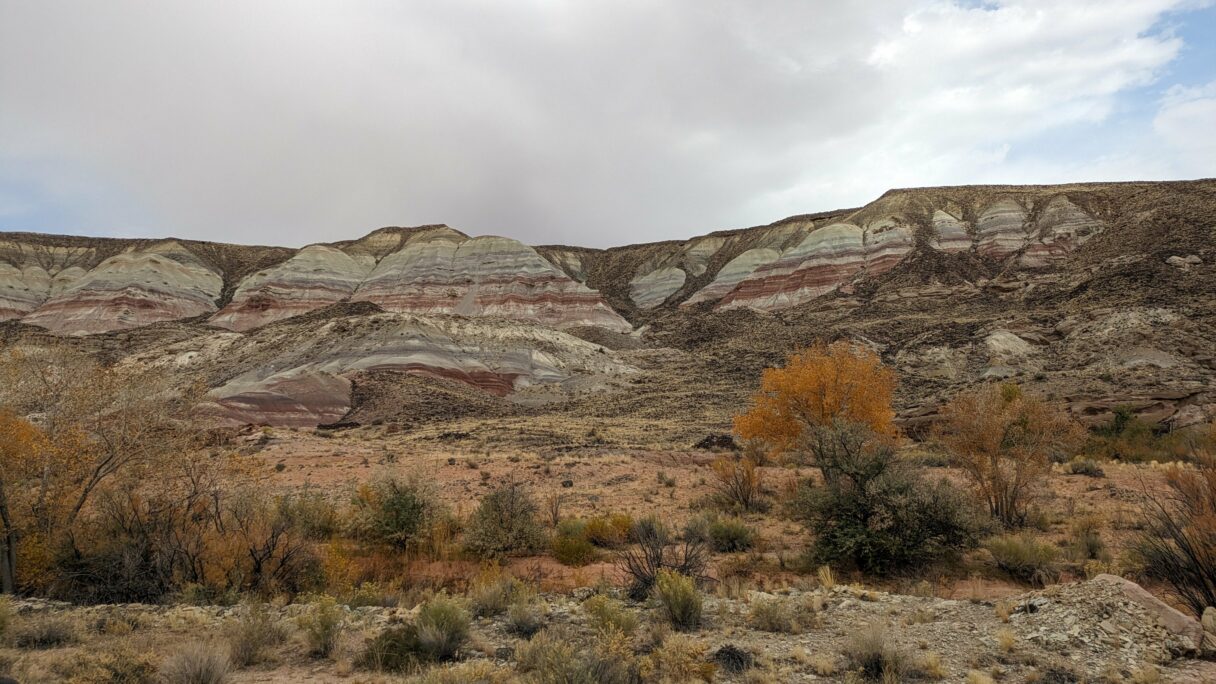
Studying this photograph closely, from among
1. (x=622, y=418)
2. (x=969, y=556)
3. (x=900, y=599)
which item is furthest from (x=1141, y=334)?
(x=900, y=599)

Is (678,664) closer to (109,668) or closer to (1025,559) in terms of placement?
(109,668)

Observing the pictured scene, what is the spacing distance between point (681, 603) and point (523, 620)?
6.32 ft

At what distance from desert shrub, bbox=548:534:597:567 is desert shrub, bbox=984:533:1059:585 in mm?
6853

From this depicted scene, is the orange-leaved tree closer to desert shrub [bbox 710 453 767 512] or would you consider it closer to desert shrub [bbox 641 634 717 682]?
desert shrub [bbox 710 453 767 512]

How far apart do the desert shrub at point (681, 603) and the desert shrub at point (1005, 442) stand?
8.60 metres

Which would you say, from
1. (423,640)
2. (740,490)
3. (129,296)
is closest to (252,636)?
(423,640)

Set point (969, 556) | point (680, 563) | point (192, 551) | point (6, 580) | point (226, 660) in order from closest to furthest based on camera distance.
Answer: point (226, 660), point (6, 580), point (192, 551), point (680, 563), point (969, 556)

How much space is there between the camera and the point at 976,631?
6.59m

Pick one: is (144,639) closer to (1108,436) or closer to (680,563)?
→ (680,563)

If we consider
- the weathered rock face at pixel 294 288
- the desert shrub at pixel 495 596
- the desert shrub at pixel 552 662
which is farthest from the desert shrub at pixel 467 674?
the weathered rock face at pixel 294 288

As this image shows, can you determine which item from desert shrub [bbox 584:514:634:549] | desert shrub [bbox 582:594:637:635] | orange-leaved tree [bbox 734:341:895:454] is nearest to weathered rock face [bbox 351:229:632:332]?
orange-leaved tree [bbox 734:341:895:454]

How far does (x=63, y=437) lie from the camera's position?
889 cm

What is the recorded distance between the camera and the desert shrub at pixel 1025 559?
9172 mm

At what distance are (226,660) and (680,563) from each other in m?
6.19
